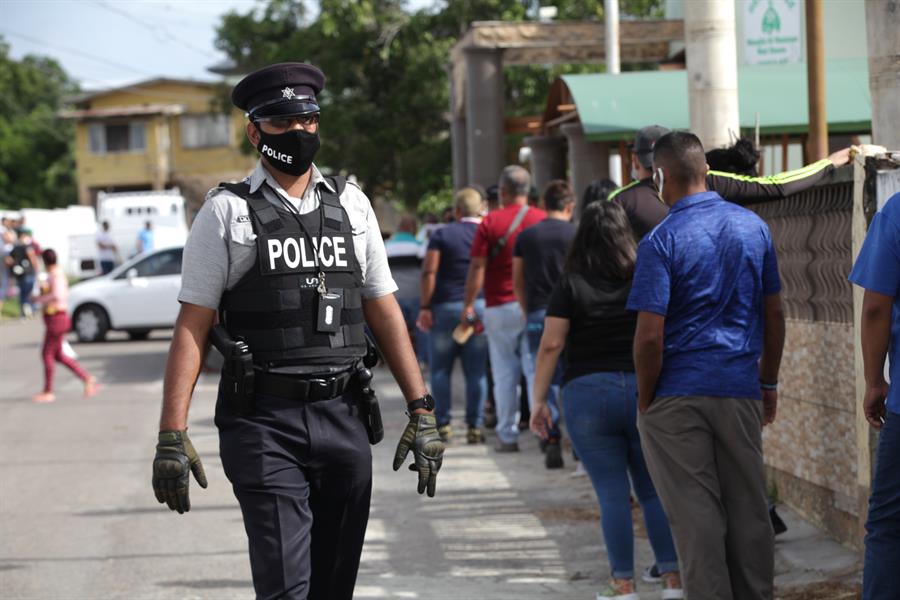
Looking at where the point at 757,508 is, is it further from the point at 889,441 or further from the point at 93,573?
the point at 93,573

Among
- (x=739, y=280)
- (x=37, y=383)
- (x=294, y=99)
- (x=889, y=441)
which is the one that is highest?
(x=294, y=99)

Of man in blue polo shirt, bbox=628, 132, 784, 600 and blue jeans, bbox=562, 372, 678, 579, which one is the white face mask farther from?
blue jeans, bbox=562, 372, 678, 579

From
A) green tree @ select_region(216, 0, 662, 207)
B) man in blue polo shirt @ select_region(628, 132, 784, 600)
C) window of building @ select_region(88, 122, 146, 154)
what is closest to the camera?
man in blue polo shirt @ select_region(628, 132, 784, 600)

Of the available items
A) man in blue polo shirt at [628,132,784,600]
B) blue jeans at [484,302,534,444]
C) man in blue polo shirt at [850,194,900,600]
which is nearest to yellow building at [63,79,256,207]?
blue jeans at [484,302,534,444]

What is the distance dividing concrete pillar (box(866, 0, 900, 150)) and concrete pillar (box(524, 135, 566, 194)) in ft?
37.2

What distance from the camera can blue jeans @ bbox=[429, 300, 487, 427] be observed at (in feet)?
35.5

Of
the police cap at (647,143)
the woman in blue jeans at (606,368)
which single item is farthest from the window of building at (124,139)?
the woman in blue jeans at (606,368)

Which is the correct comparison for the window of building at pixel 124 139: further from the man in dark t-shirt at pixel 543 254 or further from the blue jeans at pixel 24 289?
the man in dark t-shirt at pixel 543 254

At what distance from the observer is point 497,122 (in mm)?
18781

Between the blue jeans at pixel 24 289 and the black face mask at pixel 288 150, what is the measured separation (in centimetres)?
2586

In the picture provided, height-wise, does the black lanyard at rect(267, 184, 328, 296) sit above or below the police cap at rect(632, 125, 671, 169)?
below

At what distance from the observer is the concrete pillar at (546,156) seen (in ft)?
56.4

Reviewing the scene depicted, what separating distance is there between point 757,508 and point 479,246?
5.23m

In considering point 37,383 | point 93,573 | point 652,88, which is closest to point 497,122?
point 652,88
